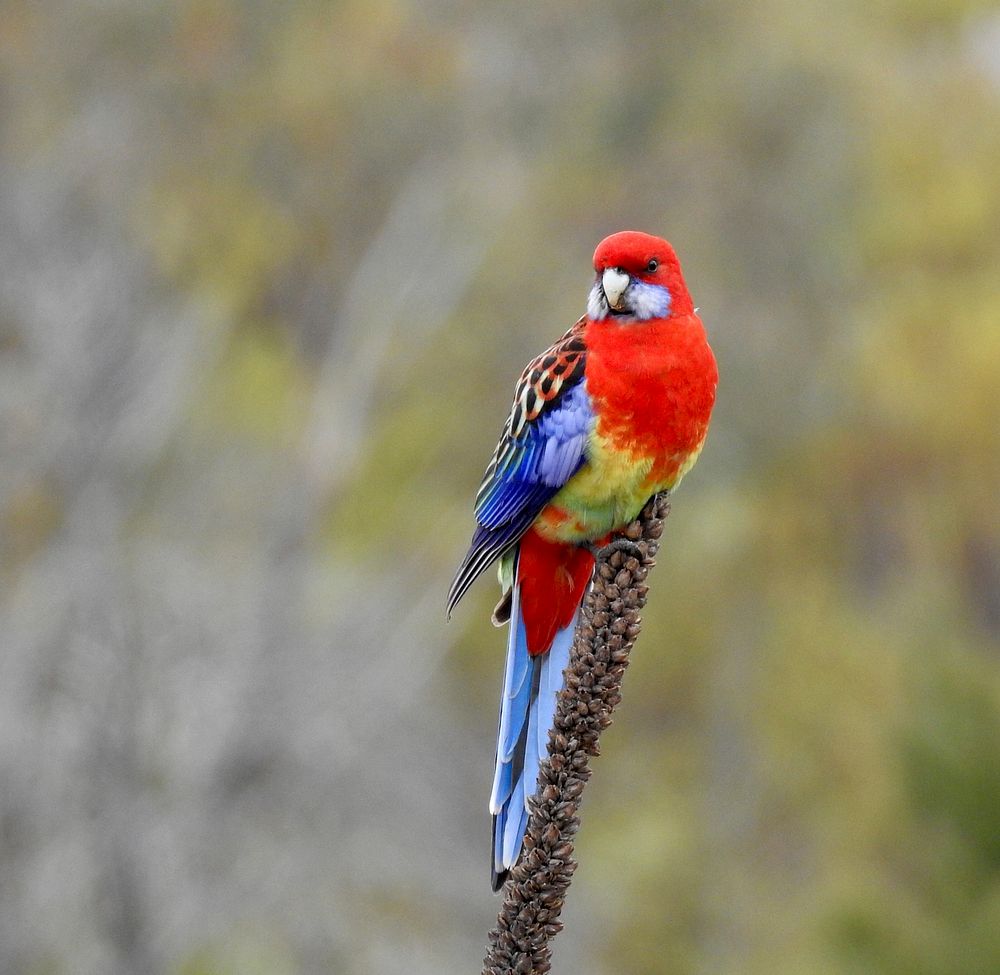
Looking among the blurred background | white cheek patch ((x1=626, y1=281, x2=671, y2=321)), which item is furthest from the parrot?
the blurred background

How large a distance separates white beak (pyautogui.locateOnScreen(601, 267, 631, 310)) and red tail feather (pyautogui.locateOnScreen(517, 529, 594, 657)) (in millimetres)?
643

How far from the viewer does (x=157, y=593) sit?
12195mm

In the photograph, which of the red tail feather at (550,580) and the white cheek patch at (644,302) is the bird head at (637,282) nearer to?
the white cheek patch at (644,302)

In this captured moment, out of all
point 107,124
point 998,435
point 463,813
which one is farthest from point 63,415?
point 998,435

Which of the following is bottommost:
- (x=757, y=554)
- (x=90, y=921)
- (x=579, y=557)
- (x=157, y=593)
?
(x=579, y=557)

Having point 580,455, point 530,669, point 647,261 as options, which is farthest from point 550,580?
point 647,261

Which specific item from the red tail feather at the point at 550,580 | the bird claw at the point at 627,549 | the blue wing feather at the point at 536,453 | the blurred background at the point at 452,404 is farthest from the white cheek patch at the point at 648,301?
the blurred background at the point at 452,404

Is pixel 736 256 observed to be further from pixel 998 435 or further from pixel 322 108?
pixel 322 108

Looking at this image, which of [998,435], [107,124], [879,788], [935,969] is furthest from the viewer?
[998,435]

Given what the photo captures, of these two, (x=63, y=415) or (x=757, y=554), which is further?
(x=757, y=554)

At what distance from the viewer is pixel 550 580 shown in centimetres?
408

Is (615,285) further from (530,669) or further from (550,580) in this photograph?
(530,669)

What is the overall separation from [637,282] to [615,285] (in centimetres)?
6

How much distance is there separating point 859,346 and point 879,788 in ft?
22.8
